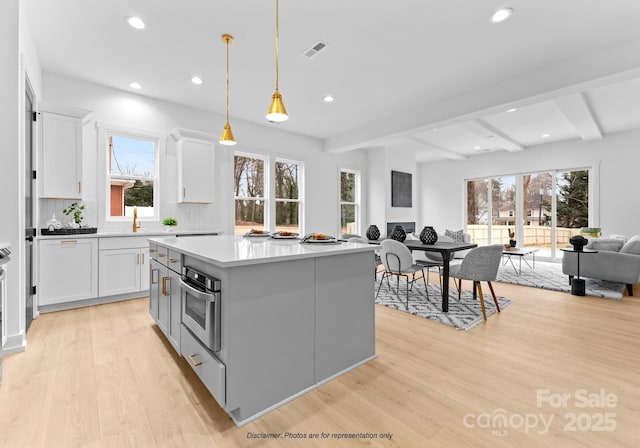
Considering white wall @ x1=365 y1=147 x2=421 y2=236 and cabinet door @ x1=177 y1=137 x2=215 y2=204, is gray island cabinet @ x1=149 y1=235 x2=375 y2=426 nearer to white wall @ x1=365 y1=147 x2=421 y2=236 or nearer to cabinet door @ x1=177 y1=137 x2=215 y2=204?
cabinet door @ x1=177 y1=137 x2=215 y2=204

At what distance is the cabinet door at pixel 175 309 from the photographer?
7.03 ft

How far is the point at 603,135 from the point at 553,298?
473 centimetres

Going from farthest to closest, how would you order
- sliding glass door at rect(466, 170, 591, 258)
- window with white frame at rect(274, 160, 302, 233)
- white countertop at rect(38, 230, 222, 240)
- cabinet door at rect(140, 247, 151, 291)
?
sliding glass door at rect(466, 170, 591, 258) < window with white frame at rect(274, 160, 302, 233) < cabinet door at rect(140, 247, 151, 291) < white countertop at rect(38, 230, 222, 240)

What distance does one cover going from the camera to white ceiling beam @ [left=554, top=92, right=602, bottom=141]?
14.2ft

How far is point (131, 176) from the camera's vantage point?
434 cm

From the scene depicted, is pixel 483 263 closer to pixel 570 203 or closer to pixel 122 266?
pixel 122 266

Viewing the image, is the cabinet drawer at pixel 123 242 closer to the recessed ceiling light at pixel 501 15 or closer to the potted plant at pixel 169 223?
the potted plant at pixel 169 223

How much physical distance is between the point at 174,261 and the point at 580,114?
20.7ft

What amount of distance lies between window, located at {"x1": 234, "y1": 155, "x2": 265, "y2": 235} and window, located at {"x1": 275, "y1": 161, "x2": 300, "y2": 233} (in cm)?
36

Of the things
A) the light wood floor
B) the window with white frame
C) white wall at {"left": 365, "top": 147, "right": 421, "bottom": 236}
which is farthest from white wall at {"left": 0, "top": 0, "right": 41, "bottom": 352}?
white wall at {"left": 365, "top": 147, "right": 421, "bottom": 236}

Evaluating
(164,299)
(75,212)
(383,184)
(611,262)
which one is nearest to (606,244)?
(611,262)

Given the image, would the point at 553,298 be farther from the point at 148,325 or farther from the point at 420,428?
the point at 148,325

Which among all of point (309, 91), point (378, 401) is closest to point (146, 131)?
point (309, 91)

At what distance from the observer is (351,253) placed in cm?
206
